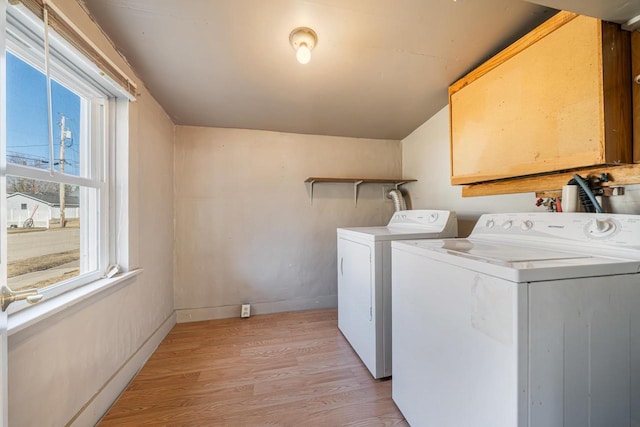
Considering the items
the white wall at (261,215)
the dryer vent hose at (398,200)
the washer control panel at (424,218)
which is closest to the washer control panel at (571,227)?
the washer control panel at (424,218)

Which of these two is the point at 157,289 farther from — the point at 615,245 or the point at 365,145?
the point at 615,245

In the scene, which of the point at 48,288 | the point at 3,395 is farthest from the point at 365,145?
the point at 3,395

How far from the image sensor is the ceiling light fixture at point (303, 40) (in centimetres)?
134

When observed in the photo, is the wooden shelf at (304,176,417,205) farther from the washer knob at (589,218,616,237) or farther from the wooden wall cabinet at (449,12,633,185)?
the washer knob at (589,218,616,237)

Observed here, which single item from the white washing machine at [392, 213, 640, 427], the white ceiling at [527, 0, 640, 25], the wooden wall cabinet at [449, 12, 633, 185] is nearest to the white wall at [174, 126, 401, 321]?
the wooden wall cabinet at [449, 12, 633, 185]

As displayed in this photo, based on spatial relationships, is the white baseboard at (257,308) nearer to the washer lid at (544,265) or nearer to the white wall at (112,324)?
the white wall at (112,324)

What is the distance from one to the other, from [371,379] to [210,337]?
1.39 metres

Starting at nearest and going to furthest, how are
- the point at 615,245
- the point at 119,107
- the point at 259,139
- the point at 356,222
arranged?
the point at 615,245
the point at 119,107
the point at 259,139
the point at 356,222

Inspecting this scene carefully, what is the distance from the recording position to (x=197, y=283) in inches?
93.7

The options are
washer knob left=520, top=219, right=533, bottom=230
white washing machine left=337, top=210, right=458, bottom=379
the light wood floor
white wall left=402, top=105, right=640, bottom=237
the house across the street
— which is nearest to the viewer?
the house across the street

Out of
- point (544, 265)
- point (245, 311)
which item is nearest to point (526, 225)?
point (544, 265)

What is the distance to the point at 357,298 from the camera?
178 centimetres

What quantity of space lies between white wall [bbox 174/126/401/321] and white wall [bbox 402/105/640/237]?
38cm

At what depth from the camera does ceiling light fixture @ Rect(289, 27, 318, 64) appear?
1.34 meters
